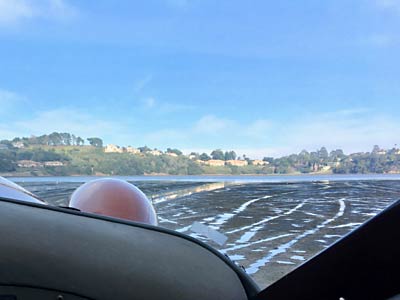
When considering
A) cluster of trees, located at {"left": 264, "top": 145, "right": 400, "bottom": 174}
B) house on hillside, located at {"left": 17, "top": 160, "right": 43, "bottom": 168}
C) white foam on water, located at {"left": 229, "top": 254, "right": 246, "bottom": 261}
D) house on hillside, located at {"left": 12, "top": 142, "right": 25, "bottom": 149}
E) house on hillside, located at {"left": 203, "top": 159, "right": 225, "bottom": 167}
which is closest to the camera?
cluster of trees, located at {"left": 264, "top": 145, "right": 400, "bottom": 174}

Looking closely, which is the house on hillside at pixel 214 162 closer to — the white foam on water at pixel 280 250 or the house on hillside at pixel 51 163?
the white foam on water at pixel 280 250

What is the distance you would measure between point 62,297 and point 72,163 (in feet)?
17.5

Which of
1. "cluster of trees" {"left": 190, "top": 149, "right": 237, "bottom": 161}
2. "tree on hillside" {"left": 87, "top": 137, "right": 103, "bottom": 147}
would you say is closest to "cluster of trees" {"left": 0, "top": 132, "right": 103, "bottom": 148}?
"tree on hillside" {"left": 87, "top": 137, "right": 103, "bottom": 147}

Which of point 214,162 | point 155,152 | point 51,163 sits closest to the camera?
point 51,163

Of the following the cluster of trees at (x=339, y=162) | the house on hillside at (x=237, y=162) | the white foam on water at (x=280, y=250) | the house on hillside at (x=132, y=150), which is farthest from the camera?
the house on hillside at (x=237, y=162)

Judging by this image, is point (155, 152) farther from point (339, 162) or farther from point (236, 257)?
point (339, 162)

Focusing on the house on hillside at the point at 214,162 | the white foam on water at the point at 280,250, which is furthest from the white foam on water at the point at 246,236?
the house on hillside at the point at 214,162

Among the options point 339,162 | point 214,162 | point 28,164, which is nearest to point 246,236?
point 214,162

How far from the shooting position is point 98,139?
6957mm

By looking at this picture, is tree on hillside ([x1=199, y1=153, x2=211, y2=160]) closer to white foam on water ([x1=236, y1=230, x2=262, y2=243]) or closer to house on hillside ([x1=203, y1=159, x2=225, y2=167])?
house on hillside ([x1=203, y1=159, x2=225, y2=167])

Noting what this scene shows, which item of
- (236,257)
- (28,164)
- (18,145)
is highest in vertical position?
(18,145)

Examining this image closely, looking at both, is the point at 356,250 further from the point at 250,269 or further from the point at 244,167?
the point at 244,167

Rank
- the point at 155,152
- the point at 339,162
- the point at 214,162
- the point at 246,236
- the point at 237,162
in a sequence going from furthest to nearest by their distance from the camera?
the point at 237,162, the point at 214,162, the point at 246,236, the point at 155,152, the point at 339,162

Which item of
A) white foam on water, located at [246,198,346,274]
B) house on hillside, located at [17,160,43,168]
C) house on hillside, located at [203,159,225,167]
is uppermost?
house on hillside, located at [203,159,225,167]
